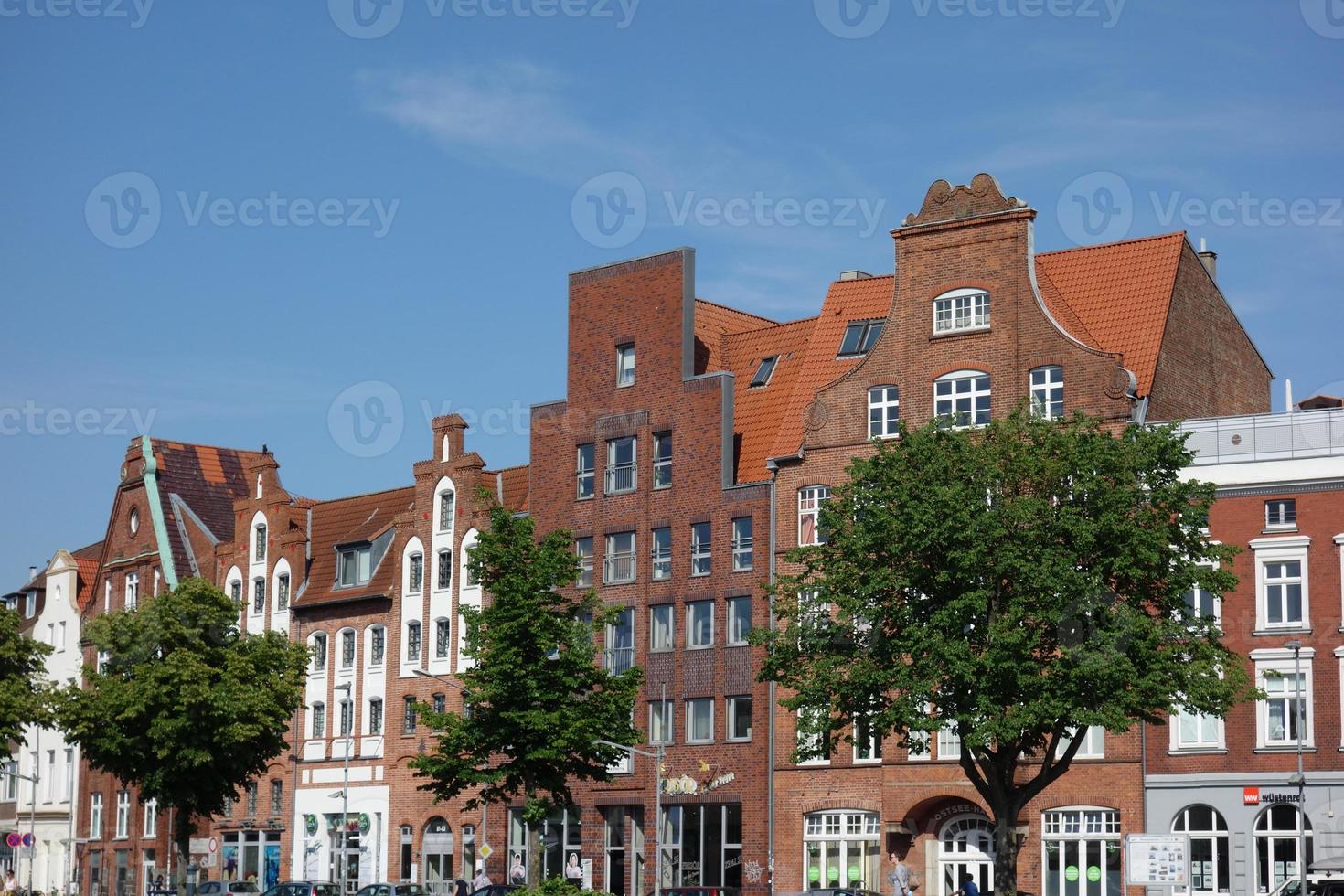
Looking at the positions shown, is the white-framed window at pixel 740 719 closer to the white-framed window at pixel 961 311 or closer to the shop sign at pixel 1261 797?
the white-framed window at pixel 961 311

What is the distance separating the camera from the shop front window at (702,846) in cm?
6719

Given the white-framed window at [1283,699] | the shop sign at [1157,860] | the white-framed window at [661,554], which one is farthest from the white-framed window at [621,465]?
the shop sign at [1157,860]

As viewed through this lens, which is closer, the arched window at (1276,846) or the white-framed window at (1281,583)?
the arched window at (1276,846)

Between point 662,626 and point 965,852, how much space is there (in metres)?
13.4

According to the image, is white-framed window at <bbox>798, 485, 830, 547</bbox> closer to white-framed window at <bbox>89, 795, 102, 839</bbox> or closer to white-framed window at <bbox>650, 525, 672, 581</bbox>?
white-framed window at <bbox>650, 525, 672, 581</bbox>

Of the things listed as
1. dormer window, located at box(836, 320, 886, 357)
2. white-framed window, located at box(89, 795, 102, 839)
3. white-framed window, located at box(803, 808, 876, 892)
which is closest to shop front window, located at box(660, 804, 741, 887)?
white-framed window, located at box(803, 808, 876, 892)

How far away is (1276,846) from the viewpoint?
5688 cm

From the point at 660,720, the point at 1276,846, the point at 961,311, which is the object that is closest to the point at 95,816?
the point at 660,720

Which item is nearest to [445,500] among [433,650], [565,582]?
[433,650]

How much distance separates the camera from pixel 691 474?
70.6 metres

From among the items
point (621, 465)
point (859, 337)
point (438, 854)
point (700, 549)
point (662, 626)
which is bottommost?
point (438, 854)

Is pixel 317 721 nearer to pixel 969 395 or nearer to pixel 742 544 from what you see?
pixel 742 544

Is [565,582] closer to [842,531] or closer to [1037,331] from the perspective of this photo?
[842,531]

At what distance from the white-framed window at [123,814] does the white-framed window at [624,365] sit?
3335 centimetres
